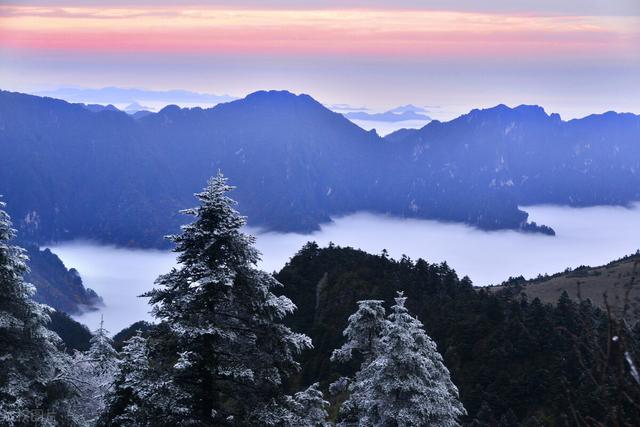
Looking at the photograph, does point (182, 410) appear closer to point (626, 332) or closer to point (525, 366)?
point (626, 332)

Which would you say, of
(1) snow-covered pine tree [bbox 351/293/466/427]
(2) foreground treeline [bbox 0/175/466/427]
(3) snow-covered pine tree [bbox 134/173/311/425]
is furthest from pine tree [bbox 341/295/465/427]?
(3) snow-covered pine tree [bbox 134/173/311/425]

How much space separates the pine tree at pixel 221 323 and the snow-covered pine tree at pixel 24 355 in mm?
3900

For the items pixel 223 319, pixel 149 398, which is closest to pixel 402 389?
pixel 223 319

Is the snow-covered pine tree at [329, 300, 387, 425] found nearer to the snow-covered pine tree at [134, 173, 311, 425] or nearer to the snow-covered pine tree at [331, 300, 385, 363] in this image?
Answer: the snow-covered pine tree at [331, 300, 385, 363]

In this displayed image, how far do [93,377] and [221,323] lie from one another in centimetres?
1555

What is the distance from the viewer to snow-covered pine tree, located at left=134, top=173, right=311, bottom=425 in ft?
46.5

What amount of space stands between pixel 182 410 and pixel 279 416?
2.11 meters

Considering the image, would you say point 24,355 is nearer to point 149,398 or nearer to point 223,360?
point 149,398

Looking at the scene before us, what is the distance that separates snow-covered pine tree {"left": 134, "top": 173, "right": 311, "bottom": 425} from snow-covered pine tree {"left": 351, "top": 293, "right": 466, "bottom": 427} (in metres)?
7.41

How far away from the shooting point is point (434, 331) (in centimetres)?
7419

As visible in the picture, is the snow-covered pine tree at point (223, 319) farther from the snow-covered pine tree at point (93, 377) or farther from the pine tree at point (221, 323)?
the snow-covered pine tree at point (93, 377)

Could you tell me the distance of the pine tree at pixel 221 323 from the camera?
14148 mm

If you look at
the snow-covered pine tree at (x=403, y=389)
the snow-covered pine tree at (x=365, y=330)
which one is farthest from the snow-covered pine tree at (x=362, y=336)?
the snow-covered pine tree at (x=403, y=389)

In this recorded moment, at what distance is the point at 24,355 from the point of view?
1641cm
